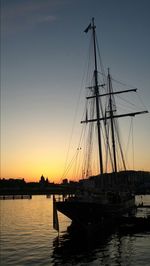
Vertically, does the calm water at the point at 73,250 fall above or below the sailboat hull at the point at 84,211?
below

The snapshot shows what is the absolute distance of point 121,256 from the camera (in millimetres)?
29094

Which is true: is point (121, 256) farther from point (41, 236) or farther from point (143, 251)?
point (41, 236)

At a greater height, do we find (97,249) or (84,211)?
(84,211)

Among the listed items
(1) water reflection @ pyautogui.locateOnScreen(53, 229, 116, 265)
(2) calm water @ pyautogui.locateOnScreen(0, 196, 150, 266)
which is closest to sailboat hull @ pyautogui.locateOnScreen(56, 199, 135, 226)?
(1) water reflection @ pyautogui.locateOnScreen(53, 229, 116, 265)

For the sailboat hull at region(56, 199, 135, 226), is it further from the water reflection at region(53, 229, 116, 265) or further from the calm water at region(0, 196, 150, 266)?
the calm water at region(0, 196, 150, 266)

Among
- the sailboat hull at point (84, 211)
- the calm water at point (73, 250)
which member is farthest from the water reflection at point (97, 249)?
the sailboat hull at point (84, 211)

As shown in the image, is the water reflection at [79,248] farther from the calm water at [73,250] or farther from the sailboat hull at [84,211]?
the sailboat hull at [84,211]

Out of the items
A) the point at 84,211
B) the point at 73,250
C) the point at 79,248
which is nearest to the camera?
the point at 73,250

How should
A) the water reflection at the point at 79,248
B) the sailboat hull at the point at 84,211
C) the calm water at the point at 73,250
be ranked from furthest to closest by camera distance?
the sailboat hull at the point at 84,211 < the water reflection at the point at 79,248 < the calm water at the point at 73,250

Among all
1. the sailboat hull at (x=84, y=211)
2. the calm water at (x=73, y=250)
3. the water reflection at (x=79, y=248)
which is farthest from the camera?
the sailboat hull at (x=84, y=211)

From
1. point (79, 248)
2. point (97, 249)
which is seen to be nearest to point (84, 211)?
point (79, 248)

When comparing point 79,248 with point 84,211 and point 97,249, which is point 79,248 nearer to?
point 97,249

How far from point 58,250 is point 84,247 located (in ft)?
8.59

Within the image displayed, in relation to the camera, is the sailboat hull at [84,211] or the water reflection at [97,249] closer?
the water reflection at [97,249]
